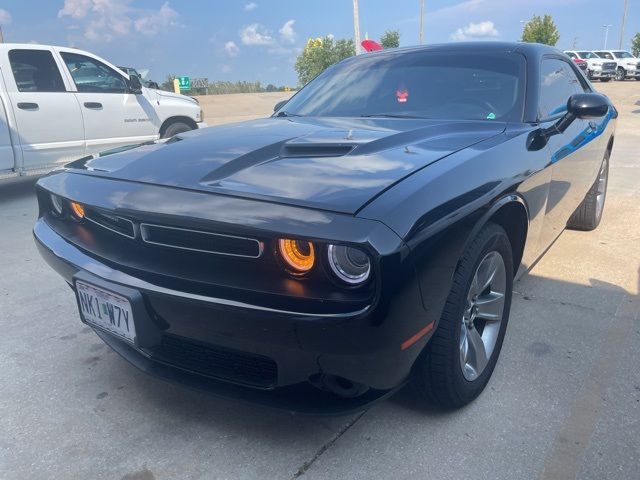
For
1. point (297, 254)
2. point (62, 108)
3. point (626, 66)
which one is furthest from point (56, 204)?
point (626, 66)

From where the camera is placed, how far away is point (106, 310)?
2.03m

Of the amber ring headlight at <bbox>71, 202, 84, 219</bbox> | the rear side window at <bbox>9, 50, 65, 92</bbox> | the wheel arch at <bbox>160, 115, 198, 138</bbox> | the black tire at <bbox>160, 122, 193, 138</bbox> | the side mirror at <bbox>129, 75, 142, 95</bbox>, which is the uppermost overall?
the rear side window at <bbox>9, 50, 65, 92</bbox>

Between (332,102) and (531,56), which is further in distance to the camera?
(332,102)

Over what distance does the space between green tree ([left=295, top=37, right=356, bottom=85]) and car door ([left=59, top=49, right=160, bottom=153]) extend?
75.3 feet

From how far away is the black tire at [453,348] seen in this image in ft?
6.51

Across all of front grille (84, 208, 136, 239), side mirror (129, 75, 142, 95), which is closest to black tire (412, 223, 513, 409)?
front grille (84, 208, 136, 239)

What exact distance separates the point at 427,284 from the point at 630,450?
1051mm

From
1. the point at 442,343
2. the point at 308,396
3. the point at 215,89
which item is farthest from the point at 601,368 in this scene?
the point at 215,89

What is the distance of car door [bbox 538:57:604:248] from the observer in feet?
9.80

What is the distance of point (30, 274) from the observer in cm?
398

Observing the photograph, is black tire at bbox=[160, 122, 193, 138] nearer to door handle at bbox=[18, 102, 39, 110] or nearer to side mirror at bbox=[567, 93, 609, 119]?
door handle at bbox=[18, 102, 39, 110]

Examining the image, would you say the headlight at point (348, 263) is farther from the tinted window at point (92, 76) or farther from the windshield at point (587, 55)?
the windshield at point (587, 55)

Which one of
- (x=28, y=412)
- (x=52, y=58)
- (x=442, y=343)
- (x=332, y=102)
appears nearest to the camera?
(x=442, y=343)

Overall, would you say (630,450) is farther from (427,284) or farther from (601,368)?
(427,284)
